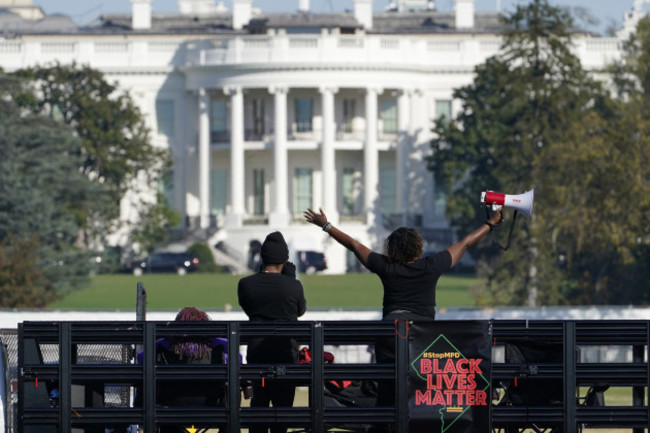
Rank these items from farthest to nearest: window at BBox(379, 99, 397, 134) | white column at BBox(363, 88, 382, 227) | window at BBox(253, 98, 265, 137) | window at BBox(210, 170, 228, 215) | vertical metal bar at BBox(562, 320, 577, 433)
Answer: window at BBox(210, 170, 228, 215)
window at BBox(253, 98, 265, 137)
window at BBox(379, 99, 397, 134)
white column at BBox(363, 88, 382, 227)
vertical metal bar at BBox(562, 320, 577, 433)

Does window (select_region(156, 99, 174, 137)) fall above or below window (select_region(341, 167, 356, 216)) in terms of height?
above

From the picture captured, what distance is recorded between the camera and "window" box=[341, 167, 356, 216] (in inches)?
3524

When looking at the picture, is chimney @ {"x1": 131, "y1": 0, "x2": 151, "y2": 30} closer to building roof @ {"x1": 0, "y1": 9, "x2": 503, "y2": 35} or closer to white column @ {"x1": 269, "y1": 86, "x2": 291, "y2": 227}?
building roof @ {"x1": 0, "y1": 9, "x2": 503, "y2": 35}

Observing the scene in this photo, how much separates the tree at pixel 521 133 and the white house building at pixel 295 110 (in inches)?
212

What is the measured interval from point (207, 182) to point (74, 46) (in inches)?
421

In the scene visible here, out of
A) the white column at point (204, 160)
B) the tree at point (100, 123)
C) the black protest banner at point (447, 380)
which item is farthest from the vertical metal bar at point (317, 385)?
the white column at point (204, 160)

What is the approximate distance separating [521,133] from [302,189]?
24.5m

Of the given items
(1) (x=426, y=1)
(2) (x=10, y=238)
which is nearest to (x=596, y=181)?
(2) (x=10, y=238)

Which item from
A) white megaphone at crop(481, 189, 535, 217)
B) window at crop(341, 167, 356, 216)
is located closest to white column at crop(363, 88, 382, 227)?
window at crop(341, 167, 356, 216)

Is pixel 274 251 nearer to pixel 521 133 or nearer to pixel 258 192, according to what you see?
pixel 521 133

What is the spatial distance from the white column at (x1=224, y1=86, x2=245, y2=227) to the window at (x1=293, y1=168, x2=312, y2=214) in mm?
2901

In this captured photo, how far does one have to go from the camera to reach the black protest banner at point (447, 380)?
12.8 meters

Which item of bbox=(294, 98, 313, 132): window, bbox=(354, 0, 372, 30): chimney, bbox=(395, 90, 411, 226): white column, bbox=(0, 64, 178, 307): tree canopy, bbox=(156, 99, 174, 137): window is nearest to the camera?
bbox=(0, 64, 178, 307): tree canopy

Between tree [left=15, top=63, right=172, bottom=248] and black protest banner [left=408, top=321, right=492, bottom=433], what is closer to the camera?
black protest banner [left=408, top=321, right=492, bottom=433]
